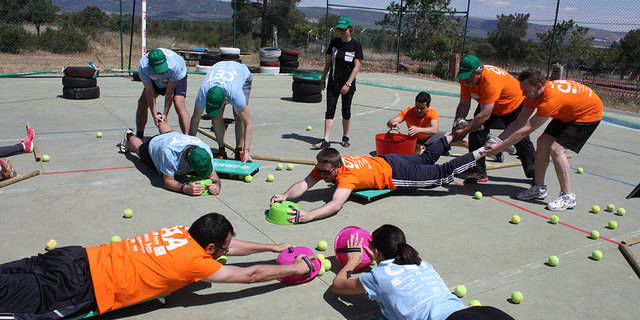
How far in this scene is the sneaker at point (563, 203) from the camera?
17.9ft

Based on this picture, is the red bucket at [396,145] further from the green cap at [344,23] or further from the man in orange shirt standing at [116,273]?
the man in orange shirt standing at [116,273]

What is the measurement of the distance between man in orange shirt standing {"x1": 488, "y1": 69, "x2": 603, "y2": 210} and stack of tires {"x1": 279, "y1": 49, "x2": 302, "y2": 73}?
51.3 feet

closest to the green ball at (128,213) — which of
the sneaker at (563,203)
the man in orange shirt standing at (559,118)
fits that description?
the man in orange shirt standing at (559,118)

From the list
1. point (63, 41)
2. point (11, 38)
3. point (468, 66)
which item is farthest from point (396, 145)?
point (63, 41)

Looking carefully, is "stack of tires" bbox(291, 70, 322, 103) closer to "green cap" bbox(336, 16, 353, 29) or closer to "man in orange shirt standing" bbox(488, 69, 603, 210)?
"green cap" bbox(336, 16, 353, 29)

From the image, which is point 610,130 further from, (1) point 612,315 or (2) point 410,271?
(2) point 410,271

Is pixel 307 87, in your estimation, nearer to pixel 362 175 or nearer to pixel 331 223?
pixel 362 175

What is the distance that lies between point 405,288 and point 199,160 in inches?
Result: 117

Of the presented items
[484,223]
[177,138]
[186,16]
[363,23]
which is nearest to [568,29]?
[363,23]

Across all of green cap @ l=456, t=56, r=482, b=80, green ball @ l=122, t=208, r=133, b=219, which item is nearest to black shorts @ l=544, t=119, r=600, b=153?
green cap @ l=456, t=56, r=482, b=80

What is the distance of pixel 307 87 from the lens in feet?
41.8

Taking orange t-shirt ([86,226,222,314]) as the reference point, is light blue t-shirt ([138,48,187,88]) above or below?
above

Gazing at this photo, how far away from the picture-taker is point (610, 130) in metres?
11.1

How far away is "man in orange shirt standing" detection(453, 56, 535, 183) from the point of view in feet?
19.8
